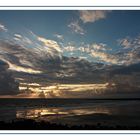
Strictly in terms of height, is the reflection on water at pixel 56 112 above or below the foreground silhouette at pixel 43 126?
above

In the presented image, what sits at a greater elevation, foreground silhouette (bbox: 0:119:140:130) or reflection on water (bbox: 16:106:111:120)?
reflection on water (bbox: 16:106:111:120)

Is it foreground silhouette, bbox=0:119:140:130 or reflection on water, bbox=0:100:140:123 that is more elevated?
reflection on water, bbox=0:100:140:123

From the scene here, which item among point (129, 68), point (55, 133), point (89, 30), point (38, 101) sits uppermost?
point (89, 30)

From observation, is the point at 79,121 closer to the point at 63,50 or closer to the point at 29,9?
the point at 63,50

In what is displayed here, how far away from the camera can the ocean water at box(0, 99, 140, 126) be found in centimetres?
434

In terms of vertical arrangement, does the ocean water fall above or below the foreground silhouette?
above

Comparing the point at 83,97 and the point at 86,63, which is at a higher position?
the point at 86,63

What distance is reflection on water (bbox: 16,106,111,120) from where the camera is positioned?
Result: 14.3 feet

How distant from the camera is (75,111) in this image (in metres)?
4.35

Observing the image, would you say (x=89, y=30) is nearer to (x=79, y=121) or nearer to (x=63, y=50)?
(x=63, y=50)

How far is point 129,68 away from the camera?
4395mm

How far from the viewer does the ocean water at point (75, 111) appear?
14.2ft
